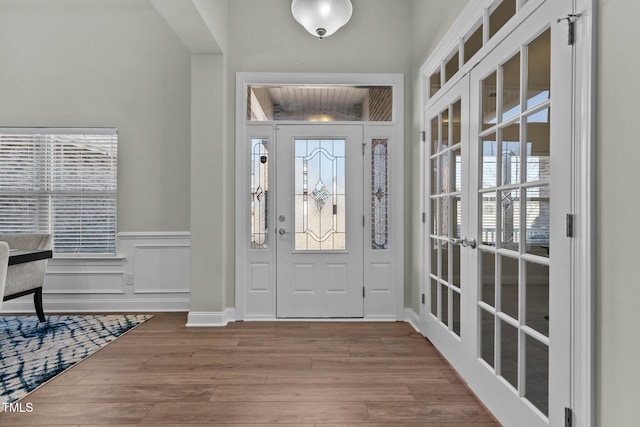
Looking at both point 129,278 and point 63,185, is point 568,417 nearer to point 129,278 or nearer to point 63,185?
point 129,278

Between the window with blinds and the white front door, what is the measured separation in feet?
6.19

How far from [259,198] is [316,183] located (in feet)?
1.92

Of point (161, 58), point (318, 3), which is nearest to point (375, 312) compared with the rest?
point (318, 3)

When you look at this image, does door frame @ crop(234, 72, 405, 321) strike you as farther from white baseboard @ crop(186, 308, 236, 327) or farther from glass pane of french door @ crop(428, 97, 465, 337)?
glass pane of french door @ crop(428, 97, 465, 337)

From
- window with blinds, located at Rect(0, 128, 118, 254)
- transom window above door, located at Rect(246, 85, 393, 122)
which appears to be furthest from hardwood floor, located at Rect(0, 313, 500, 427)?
transom window above door, located at Rect(246, 85, 393, 122)

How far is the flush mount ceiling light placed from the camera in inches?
115

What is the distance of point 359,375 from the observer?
96.5 inches

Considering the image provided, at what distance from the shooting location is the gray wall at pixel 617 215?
116 cm

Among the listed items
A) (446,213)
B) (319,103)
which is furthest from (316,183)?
(446,213)

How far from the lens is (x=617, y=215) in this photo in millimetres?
1221

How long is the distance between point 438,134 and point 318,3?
1396 mm

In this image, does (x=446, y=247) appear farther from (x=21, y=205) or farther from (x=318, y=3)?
(x=21, y=205)

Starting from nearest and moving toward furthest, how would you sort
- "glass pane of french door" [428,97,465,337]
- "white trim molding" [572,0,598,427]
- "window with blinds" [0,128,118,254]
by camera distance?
"white trim molding" [572,0,598,427] → "glass pane of french door" [428,97,465,337] → "window with blinds" [0,128,118,254]

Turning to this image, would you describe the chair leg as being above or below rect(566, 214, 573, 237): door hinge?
below
